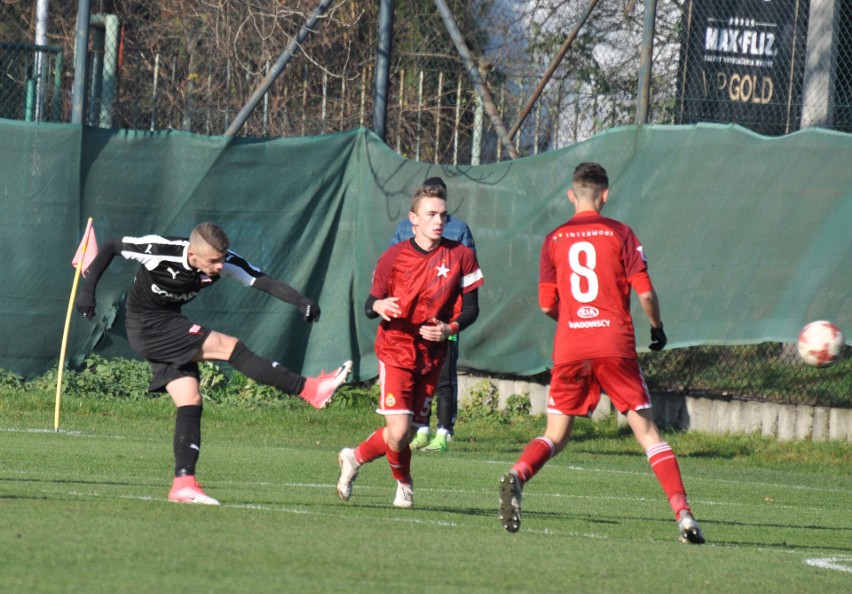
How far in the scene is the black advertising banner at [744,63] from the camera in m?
13.5

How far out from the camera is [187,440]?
761 centimetres

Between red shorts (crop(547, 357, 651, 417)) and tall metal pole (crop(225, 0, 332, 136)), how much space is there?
7.00 meters

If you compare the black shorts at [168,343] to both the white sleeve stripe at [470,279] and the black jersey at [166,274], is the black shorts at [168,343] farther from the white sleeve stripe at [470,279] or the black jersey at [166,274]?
the white sleeve stripe at [470,279]

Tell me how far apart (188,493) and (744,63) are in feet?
26.6

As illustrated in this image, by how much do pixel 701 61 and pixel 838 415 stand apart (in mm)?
3450

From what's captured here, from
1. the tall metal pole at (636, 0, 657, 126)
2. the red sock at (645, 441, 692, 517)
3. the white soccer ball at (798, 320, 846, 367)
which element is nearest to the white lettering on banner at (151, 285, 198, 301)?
the red sock at (645, 441, 692, 517)

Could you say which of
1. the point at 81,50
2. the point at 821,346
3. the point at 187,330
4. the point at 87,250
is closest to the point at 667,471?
the point at 821,346

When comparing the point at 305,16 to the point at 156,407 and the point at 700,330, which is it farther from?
the point at 700,330

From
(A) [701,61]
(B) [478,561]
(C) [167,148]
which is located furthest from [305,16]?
(B) [478,561]

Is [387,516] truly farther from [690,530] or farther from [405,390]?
[690,530]

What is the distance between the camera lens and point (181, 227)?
540 inches

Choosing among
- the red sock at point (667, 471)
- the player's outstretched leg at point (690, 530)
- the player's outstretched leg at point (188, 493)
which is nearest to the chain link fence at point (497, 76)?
the red sock at point (667, 471)

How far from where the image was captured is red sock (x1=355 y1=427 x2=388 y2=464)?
8062mm

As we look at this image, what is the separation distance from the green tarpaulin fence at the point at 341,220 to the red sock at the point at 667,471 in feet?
16.5
